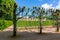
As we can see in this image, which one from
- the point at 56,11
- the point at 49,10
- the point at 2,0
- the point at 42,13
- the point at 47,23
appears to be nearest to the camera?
the point at 42,13

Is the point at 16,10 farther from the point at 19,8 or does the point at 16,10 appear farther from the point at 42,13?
the point at 42,13

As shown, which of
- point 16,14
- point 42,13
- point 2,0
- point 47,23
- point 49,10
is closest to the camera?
point 16,14

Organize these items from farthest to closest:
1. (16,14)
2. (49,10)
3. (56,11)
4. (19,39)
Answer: (49,10)
(56,11)
(16,14)
(19,39)

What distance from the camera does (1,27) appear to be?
2664cm

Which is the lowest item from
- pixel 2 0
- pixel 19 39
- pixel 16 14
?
pixel 19 39

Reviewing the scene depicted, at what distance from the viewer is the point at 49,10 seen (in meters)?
23.1

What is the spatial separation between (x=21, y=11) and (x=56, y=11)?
6160 mm

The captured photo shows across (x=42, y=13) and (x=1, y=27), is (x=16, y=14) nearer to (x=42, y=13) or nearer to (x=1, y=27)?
(x=42, y=13)

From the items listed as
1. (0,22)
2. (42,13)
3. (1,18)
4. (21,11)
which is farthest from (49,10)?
(1,18)

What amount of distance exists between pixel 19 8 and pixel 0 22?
36.8 ft

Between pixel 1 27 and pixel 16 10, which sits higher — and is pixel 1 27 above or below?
below

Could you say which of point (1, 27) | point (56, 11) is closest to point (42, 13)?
point (56, 11)

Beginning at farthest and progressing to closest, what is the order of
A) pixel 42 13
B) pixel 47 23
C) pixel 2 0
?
pixel 47 23, pixel 2 0, pixel 42 13

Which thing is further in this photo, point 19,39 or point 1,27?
point 1,27
